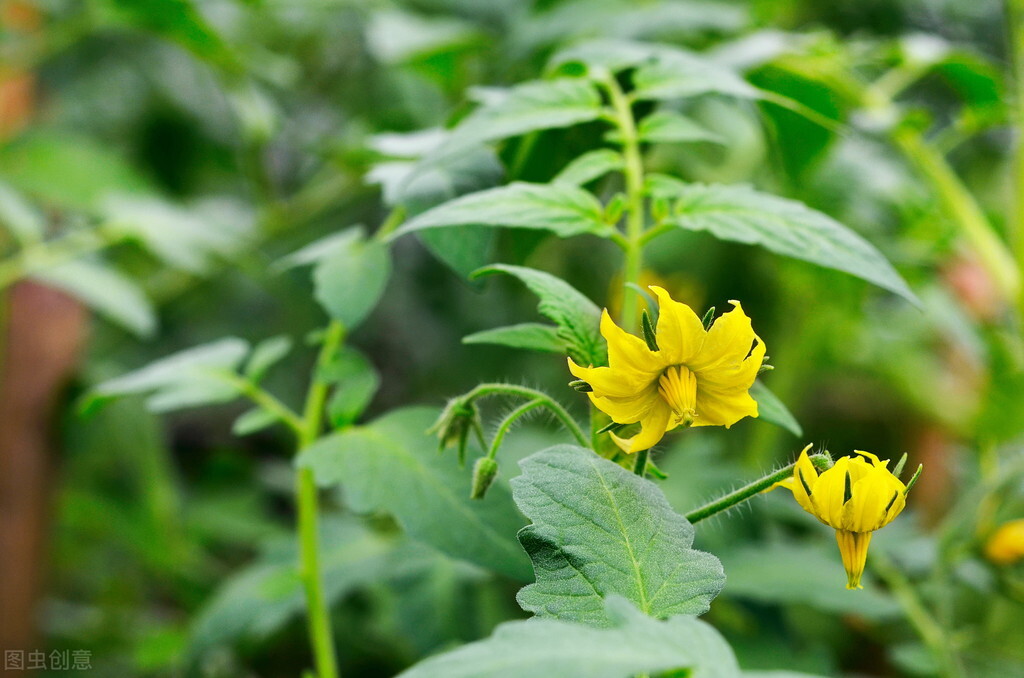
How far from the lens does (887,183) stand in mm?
803

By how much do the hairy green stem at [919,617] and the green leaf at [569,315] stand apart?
0.36 metres

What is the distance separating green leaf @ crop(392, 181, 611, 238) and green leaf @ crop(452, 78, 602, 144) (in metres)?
0.04

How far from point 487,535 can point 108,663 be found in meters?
0.78

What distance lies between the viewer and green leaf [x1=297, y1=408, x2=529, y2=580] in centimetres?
38

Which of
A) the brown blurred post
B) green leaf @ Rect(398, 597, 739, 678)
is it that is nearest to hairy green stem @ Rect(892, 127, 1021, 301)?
green leaf @ Rect(398, 597, 739, 678)

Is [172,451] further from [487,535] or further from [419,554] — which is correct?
[487,535]

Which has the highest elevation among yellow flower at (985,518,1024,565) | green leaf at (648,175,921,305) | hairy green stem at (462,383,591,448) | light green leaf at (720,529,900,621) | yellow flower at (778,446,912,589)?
green leaf at (648,175,921,305)

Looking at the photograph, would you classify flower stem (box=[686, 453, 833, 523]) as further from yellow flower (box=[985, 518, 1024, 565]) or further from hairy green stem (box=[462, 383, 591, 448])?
yellow flower (box=[985, 518, 1024, 565])

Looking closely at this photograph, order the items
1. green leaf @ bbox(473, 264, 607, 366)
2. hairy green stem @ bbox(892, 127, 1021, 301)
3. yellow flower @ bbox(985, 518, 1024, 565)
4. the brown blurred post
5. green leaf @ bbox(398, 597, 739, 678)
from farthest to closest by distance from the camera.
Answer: the brown blurred post, hairy green stem @ bbox(892, 127, 1021, 301), yellow flower @ bbox(985, 518, 1024, 565), green leaf @ bbox(473, 264, 607, 366), green leaf @ bbox(398, 597, 739, 678)

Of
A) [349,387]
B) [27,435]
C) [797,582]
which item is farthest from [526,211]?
[27,435]

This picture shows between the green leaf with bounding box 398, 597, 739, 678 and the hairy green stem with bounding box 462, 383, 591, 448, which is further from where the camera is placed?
the hairy green stem with bounding box 462, 383, 591, 448

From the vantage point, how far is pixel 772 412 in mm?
353

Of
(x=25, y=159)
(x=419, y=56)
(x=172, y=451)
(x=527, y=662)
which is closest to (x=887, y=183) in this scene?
(x=419, y=56)

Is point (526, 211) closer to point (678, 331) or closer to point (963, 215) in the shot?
point (678, 331)
